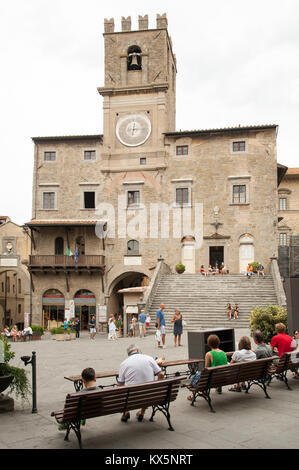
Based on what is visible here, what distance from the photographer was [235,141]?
37.2 metres

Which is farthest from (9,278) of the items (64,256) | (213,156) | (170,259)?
(213,156)

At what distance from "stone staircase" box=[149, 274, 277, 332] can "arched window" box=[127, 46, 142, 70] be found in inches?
700

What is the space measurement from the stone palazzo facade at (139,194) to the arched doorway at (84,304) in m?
0.08

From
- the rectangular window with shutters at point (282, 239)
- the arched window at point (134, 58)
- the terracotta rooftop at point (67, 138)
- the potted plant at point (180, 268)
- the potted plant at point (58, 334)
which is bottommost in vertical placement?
the potted plant at point (58, 334)

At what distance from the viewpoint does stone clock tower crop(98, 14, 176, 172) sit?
3828 centimetres

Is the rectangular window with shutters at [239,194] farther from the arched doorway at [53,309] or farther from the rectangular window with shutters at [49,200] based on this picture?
the arched doorway at [53,309]

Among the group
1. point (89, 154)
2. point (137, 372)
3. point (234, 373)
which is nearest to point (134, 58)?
point (89, 154)

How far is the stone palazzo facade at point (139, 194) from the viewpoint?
36.5m

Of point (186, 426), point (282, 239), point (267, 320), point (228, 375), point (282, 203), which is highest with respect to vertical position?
point (282, 203)

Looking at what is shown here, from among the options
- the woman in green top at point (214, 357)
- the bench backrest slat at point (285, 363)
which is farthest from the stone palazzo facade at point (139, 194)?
the woman in green top at point (214, 357)

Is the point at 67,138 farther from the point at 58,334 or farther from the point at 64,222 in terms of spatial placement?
the point at 58,334

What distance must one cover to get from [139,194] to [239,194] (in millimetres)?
7722

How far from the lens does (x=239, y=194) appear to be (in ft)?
121

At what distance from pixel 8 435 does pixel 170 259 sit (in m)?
30.1
